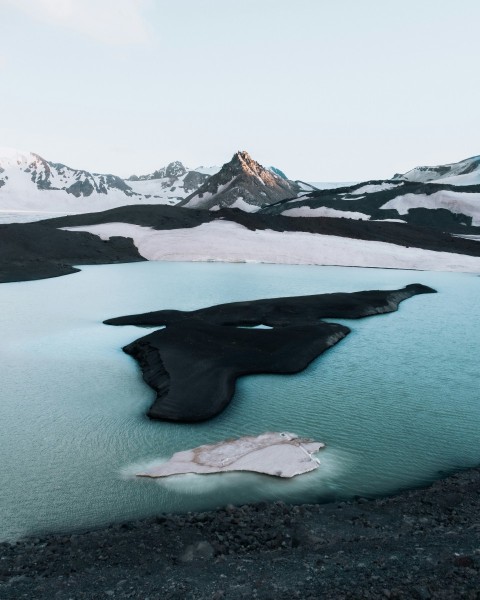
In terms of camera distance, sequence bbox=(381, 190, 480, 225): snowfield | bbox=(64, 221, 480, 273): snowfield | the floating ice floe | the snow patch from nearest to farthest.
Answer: the floating ice floe < bbox=(64, 221, 480, 273): snowfield < the snow patch < bbox=(381, 190, 480, 225): snowfield

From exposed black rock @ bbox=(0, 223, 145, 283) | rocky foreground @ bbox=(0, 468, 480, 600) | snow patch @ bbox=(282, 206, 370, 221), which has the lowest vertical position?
exposed black rock @ bbox=(0, 223, 145, 283)

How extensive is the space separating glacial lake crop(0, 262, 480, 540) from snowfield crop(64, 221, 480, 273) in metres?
37.1

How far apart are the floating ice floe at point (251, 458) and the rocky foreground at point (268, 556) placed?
1.63 m

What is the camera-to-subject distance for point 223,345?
20250 millimetres

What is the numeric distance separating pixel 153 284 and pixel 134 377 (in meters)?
26.0

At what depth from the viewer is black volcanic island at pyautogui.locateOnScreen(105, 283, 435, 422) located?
1536 cm

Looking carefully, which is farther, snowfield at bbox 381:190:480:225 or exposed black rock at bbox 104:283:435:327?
snowfield at bbox 381:190:480:225

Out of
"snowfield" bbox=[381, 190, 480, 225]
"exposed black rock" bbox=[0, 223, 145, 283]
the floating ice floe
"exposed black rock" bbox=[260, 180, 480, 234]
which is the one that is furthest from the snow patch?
the floating ice floe

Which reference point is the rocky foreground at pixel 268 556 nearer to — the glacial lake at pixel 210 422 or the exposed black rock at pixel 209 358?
the glacial lake at pixel 210 422

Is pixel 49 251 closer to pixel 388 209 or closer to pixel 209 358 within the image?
pixel 209 358

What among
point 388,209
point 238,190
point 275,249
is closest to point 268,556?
point 275,249

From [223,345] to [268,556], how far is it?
12451mm

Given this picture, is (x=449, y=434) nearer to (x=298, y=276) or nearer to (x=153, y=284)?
(x=153, y=284)

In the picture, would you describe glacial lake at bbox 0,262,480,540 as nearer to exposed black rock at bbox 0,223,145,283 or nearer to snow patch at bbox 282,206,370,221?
exposed black rock at bbox 0,223,145,283
